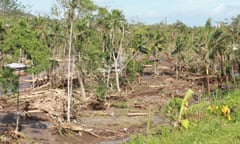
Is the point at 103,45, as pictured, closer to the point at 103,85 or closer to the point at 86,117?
the point at 103,85

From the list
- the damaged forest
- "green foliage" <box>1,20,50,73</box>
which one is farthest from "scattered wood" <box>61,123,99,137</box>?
"green foliage" <box>1,20,50,73</box>

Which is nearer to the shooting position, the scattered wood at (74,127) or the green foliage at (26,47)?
the green foliage at (26,47)

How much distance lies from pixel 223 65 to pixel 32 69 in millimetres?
19394

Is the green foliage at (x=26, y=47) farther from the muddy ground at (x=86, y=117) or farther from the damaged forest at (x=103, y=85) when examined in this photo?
the muddy ground at (x=86, y=117)

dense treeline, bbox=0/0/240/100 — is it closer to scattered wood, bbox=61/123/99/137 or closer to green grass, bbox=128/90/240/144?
scattered wood, bbox=61/123/99/137

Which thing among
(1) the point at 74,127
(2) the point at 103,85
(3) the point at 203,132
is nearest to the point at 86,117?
(1) the point at 74,127

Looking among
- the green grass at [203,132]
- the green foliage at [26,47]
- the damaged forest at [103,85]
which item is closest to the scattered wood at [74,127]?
the damaged forest at [103,85]

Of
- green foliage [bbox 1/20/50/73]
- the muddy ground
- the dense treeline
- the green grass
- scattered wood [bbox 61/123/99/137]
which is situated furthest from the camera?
the dense treeline

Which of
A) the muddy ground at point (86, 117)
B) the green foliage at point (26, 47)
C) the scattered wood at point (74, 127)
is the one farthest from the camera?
the scattered wood at point (74, 127)

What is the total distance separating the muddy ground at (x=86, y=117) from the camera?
18672 mm

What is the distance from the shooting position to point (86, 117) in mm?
22766

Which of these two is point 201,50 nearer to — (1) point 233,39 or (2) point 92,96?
(1) point 233,39

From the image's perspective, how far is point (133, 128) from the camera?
20938 mm

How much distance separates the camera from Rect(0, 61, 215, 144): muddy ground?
1867 centimetres
